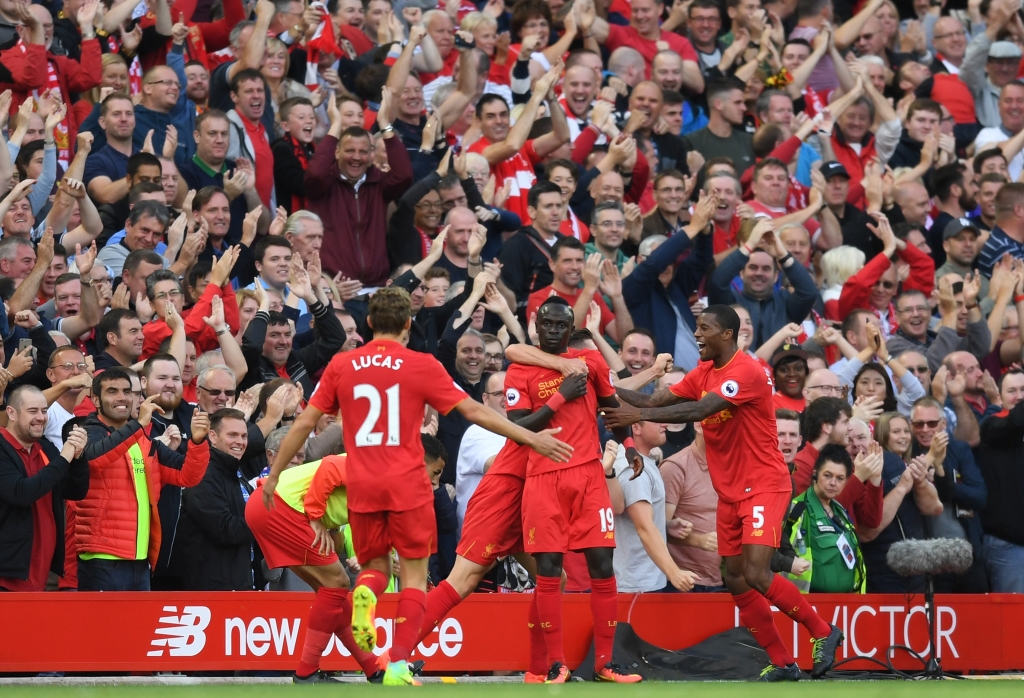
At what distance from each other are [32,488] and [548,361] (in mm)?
3479

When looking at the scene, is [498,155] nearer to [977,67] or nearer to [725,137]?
[725,137]

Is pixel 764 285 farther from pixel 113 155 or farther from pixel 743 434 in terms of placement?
pixel 113 155

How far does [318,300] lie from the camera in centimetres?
1305

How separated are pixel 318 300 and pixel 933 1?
12.6 meters

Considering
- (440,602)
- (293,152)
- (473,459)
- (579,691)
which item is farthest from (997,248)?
(579,691)

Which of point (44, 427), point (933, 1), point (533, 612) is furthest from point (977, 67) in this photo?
point (44, 427)

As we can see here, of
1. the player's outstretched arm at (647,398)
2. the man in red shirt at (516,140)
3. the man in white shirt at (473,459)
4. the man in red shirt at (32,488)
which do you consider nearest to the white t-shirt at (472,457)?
the man in white shirt at (473,459)

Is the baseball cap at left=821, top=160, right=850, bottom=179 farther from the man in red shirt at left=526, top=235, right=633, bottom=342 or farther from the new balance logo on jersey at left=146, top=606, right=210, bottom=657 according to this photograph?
the new balance logo on jersey at left=146, top=606, right=210, bottom=657

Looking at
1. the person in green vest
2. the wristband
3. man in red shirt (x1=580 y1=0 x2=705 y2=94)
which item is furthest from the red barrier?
man in red shirt (x1=580 y1=0 x2=705 y2=94)

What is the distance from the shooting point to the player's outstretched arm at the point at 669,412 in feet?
35.8

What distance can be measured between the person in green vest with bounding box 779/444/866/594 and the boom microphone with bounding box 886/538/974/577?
0.44 m

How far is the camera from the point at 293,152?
1505 centimetres

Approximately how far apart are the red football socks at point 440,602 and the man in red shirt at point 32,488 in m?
2.47

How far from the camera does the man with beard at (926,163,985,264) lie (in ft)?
57.6
